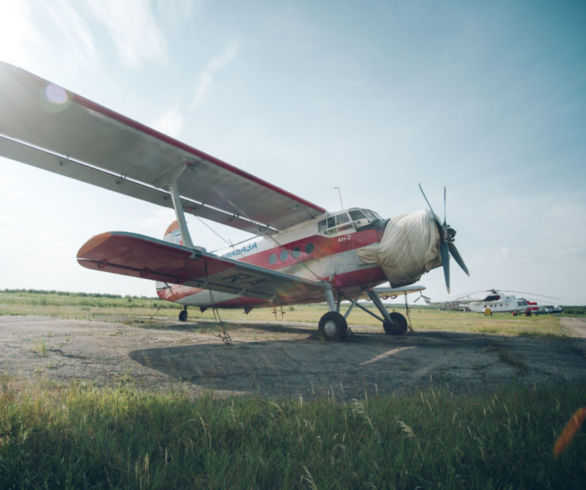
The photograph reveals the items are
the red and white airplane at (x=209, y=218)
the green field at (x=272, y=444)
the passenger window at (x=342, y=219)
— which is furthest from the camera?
the passenger window at (x=342, y=219)

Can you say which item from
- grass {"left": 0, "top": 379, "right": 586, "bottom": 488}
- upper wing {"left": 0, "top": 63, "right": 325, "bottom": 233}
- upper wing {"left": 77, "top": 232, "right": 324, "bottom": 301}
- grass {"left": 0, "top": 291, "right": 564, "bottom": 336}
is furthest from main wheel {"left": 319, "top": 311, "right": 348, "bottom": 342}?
grass {"left": 0, "top": 291, "right": 564, "bottom": 336}

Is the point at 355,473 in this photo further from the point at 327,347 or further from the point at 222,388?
the point at 327,347

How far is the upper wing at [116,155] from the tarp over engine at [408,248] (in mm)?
2354

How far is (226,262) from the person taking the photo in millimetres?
6273

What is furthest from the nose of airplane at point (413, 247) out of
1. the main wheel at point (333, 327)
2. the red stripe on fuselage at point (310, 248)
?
the main wheel at point (333, 327)

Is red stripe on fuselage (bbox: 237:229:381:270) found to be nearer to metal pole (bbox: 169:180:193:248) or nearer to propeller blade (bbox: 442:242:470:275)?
propeller blade (bbox: 442:242:470:275)

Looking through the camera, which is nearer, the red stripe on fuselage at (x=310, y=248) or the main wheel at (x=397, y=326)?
the red stripe on fuselage at (x=310, y=248)

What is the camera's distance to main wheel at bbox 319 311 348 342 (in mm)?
6883

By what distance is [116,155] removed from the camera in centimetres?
662

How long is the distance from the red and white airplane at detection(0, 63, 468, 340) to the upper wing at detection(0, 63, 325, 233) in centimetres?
2

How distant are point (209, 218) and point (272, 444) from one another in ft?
28.0

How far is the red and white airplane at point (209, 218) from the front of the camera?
533cm

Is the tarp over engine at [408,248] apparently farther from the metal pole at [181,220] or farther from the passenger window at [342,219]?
the metal pole at [181,220]

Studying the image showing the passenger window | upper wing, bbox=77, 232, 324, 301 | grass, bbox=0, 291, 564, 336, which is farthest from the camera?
grass, bbox=0, 291, 564, 336
